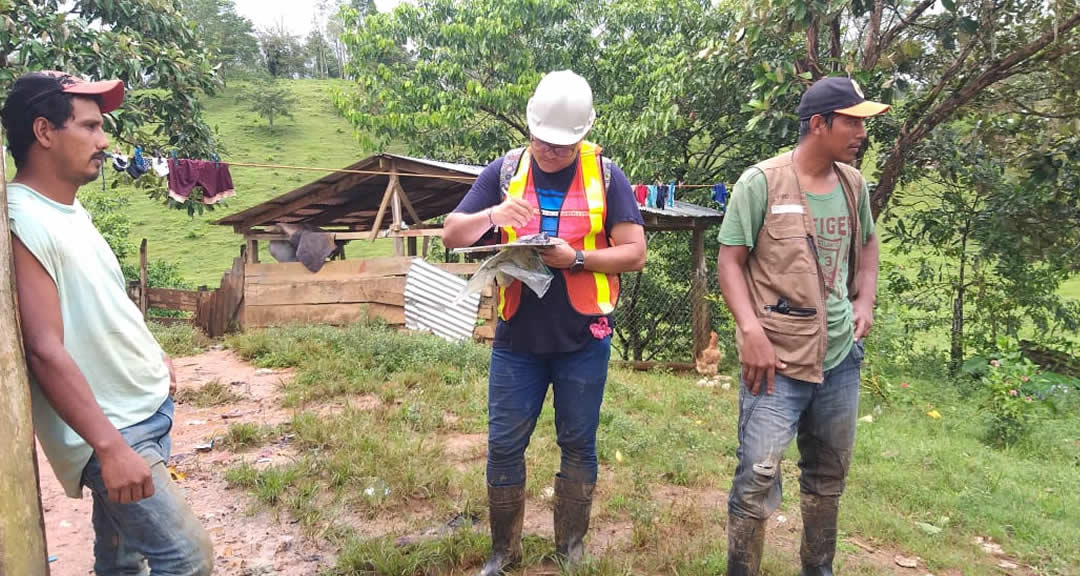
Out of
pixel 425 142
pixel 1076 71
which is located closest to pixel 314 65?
pixel 425 142

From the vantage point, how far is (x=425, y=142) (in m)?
13.8

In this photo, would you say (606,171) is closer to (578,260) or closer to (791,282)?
(578,260)

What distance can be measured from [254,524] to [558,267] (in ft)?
7.59

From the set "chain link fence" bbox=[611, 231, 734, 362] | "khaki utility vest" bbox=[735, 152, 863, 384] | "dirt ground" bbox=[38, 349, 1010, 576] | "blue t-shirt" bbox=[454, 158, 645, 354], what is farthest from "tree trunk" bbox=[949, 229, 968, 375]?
"blue t-shirt" bbox=[454, 158, 645, 354]

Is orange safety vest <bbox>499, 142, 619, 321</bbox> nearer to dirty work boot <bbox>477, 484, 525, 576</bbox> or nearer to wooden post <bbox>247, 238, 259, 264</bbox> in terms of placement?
dirty work boot <bbox>477, 484, 525, 576</bbox>

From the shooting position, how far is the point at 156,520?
6.03 feet

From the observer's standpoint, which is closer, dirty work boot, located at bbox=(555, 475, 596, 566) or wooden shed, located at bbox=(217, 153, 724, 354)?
dirty work boot, located at bbox=(555, 475, 596, 566)

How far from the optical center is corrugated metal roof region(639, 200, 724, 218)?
30.9 feet

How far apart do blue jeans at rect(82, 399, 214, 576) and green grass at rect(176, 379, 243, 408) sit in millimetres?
4566

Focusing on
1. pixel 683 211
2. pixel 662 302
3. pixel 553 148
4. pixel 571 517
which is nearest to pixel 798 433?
pixel 571 517

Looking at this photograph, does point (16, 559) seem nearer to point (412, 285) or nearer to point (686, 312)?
point (412, 285)

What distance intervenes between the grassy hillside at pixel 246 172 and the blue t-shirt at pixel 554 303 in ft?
54.1

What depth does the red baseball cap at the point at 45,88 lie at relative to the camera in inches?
70.4

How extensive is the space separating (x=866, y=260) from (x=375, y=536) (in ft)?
8.50
